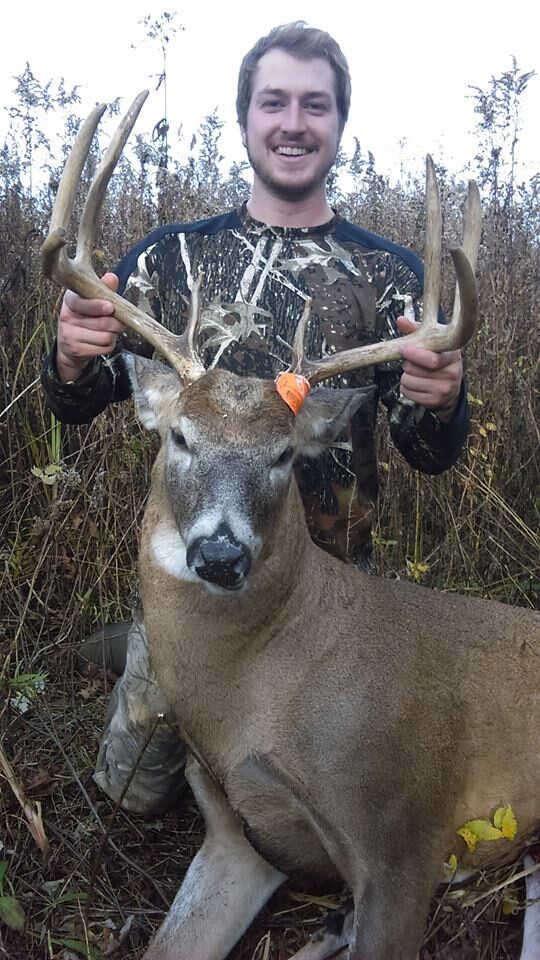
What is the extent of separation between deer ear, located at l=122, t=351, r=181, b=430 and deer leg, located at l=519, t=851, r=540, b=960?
1756 mm

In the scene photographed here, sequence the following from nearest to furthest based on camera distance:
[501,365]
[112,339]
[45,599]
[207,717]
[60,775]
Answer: [207,717], [112,339], [60,775], [45,599], [501,365]

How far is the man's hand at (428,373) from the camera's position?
2.65 m

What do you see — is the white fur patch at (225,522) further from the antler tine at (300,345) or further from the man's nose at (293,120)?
the man's nose at (293,120)

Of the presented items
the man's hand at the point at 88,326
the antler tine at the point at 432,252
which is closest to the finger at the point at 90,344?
the man's hand at the point at 88,326

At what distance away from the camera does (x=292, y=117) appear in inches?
135

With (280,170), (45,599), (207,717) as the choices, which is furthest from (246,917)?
(280,170)

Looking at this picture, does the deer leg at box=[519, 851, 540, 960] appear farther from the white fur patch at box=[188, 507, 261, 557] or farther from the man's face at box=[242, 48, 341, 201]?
the man's face at box=[242, 48, 341, 201]

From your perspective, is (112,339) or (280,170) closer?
(112,339)

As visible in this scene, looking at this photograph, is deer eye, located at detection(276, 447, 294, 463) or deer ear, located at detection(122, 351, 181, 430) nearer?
deer eye, located at detection(276, 447, 294, 463)

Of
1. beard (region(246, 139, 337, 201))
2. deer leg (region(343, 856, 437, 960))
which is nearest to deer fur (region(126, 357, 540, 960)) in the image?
deer leg (region(343, 856, 437, 960))

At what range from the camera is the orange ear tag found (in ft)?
8.15

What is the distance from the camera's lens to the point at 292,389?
250 centimetres

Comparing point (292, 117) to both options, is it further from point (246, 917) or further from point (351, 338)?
point (246, 917)

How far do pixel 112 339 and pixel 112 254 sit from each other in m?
1.84
